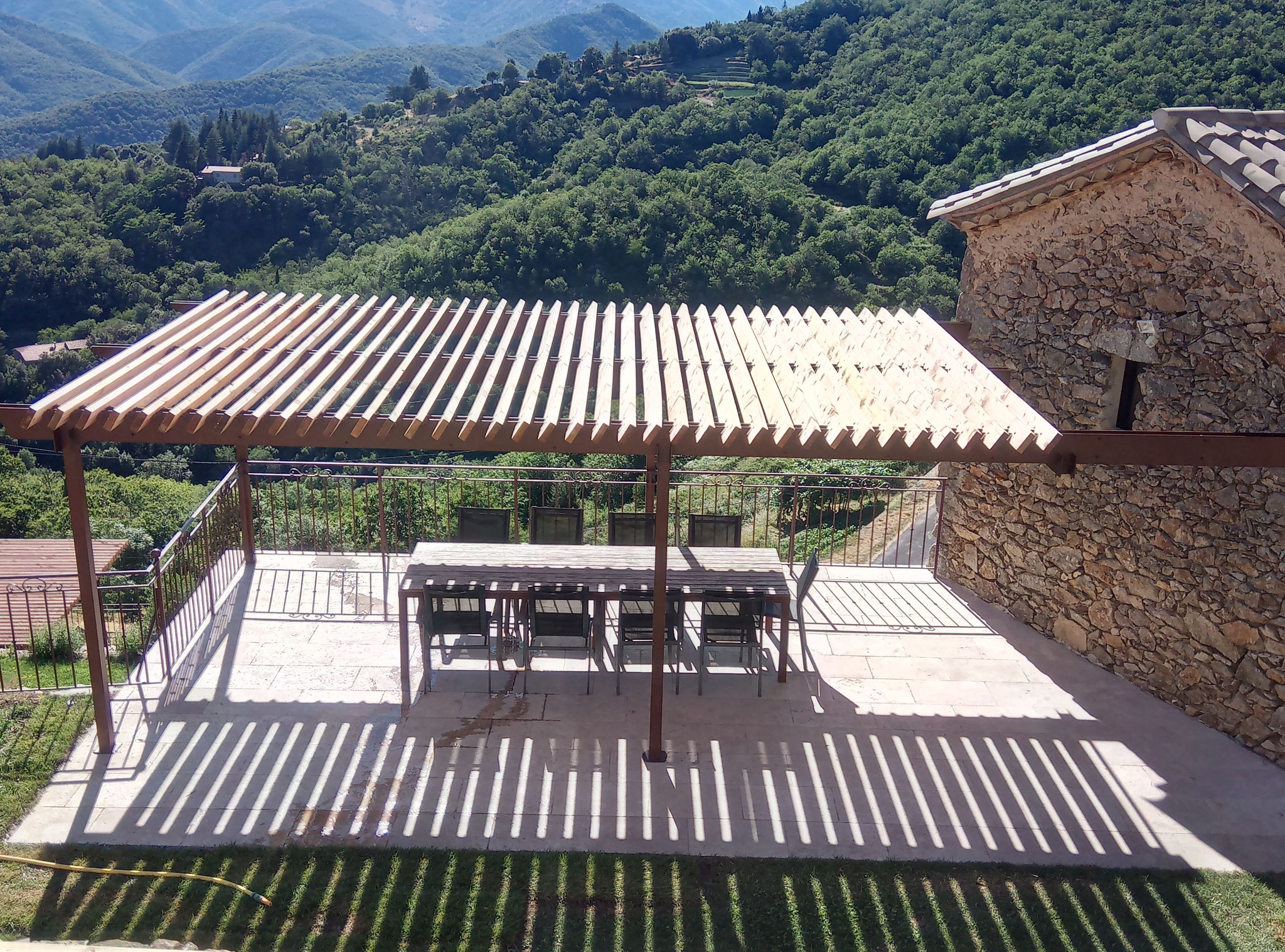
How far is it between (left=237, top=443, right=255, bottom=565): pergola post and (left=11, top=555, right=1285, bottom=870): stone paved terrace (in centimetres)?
110

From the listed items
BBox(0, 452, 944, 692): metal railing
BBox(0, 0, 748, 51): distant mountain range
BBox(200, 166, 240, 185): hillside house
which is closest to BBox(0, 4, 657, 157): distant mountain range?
BBox(0, 0, 748, 51): distant mountain range

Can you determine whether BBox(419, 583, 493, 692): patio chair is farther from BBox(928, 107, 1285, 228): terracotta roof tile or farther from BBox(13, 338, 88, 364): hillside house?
BBox(13, 338, 88, 364): hillside house

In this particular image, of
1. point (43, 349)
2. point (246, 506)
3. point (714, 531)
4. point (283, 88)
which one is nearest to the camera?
point (714, 531)

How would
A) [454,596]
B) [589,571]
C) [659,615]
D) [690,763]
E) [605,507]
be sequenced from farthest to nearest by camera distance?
[605,507] < [589,571] < [454,596] < [690,763] < [659,615]

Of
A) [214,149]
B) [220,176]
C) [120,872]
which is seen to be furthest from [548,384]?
[214,149]

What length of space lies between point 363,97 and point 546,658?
10564 centimetres

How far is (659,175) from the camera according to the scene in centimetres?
4312

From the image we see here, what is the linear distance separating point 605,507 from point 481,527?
9145 mm

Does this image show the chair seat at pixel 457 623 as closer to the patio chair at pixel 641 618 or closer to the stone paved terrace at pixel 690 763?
the stone paved terrace at pixel 690 763

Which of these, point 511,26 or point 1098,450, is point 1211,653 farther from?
point 511,26

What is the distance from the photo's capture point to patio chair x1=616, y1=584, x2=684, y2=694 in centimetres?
659

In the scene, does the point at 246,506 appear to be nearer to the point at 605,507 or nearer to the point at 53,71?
the point at 605,507

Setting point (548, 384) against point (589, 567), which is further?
point (589, 567)

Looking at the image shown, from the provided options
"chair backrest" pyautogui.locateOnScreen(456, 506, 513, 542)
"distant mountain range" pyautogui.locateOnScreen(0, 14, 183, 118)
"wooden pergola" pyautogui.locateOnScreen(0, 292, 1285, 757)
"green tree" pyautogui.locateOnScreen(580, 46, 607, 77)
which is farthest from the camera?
"distant mountain range" pyautogui.locateOnScreen(0, 14, 183, 118)
